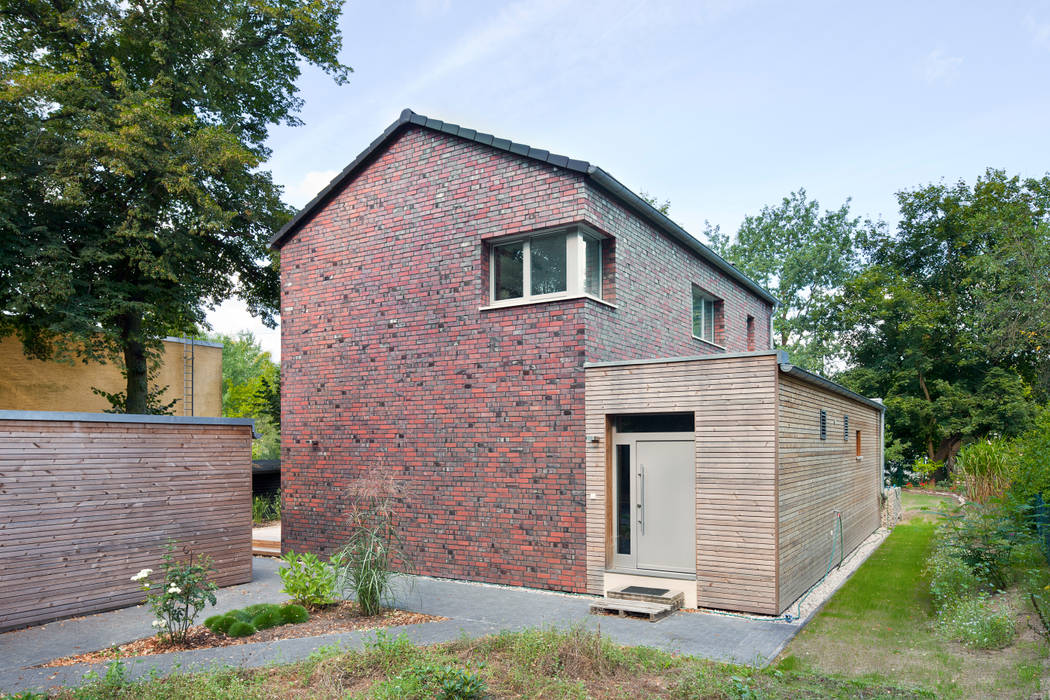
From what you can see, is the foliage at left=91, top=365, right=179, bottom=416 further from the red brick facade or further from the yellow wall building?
the red brick facade

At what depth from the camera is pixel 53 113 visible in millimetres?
14773

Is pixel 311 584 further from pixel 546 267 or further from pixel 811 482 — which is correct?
pixel 811 482

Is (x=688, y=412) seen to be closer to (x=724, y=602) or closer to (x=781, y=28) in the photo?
(x=724, y=602)

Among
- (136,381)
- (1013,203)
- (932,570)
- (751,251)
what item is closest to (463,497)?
(932,570)

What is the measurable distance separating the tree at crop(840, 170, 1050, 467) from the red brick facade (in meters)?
20.6

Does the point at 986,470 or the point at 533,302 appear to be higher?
the point at 533,302

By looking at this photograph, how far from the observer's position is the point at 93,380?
18484 millimetres

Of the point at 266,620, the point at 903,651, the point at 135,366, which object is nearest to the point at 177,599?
the point at 266,620

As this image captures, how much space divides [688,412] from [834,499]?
12.9 ft

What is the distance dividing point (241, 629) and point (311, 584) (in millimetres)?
1088

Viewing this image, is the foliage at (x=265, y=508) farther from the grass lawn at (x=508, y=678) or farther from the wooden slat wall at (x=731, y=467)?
the grass lawn at (x=508, y=678)

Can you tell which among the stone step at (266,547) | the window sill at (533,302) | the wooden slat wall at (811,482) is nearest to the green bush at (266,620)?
the window sill at (533,302)

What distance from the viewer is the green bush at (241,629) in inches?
277

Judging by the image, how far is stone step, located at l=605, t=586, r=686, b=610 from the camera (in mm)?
8000
